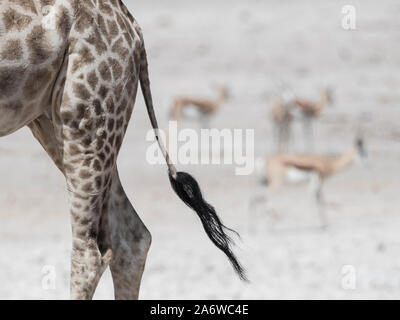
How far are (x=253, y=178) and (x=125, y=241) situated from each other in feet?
32.1

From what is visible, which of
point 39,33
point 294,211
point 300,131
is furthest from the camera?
point 300,131

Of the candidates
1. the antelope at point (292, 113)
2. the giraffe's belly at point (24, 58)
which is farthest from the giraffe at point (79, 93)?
the antelope at point (292, 113)

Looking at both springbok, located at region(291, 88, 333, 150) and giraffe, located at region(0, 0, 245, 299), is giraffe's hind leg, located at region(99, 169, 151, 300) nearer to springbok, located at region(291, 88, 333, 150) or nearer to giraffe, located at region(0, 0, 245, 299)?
giraffe, located at region(0, 0, 245, 299)

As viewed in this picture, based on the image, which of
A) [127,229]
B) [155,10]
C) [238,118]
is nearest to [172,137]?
[238,118]

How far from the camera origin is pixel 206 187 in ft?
45.2

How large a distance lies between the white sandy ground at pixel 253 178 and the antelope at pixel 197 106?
261 mm

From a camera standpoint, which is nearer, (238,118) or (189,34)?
(238,118)

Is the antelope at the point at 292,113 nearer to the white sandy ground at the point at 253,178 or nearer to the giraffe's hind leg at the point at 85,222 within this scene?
the white sandy ground at the point at 253,178

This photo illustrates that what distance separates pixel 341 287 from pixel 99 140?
383 centimetres

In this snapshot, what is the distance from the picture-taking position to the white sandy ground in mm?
8133

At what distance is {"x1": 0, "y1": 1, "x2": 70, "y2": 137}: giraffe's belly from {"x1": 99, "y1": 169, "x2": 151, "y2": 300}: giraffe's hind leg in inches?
24.9

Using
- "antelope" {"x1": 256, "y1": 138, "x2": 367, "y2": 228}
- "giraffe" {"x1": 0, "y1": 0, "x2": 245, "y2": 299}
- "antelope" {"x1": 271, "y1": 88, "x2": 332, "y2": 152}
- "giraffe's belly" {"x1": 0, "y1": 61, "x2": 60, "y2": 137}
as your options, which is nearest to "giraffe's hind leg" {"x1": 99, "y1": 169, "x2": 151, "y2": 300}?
"giraffe" {"x1": 0, "y1": 0, "x2": 245, "y2": 299}
